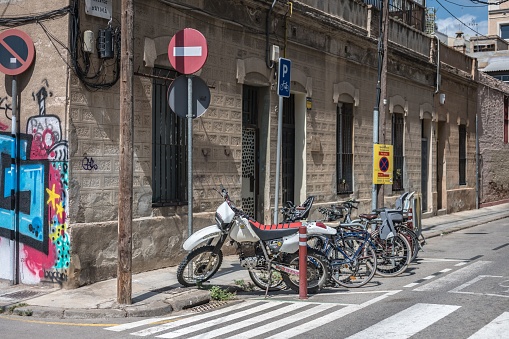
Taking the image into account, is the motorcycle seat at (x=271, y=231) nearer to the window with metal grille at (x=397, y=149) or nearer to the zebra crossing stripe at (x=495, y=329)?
the zebra crossing stripe at (x=495, y=329)

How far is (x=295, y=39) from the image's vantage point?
14.8 meters

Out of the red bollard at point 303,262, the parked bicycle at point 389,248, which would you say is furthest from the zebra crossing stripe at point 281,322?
the parked bicycle at point 389,248

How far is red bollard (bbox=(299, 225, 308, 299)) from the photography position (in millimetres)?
9023

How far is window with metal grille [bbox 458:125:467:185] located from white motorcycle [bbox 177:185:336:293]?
17915 millimetres

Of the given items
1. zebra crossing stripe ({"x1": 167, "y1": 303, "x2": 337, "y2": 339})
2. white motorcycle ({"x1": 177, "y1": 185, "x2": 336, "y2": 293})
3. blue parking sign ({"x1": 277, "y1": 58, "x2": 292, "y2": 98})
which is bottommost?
zebra crossing stripe ({"x1": 167, "y1": 303, "x2": 337, "y2": 339})

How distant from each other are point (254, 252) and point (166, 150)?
280 cm

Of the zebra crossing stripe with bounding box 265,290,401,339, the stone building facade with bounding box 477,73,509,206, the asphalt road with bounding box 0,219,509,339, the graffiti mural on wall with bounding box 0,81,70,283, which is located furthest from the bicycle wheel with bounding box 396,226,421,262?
the stone building facade with bounding box 477,73,509,206

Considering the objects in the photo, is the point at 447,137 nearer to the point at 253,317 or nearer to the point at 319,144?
the point at 319,144

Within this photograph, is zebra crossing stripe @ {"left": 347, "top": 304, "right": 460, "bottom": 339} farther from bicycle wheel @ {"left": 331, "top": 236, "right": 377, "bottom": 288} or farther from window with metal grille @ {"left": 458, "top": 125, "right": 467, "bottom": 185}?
window with metal grille @ {"left": 458, "top": 125, "right": 467, "bottom": 185}

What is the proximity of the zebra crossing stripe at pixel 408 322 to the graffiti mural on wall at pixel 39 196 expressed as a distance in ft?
15.0

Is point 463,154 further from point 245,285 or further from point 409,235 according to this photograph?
point 245,285

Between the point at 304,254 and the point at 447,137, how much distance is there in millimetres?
16730

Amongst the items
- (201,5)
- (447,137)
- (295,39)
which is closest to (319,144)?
(295,39)

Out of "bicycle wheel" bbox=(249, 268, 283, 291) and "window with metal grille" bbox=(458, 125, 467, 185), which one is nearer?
"bicycle wheel" bbox=(249, 268, 283, 291)
